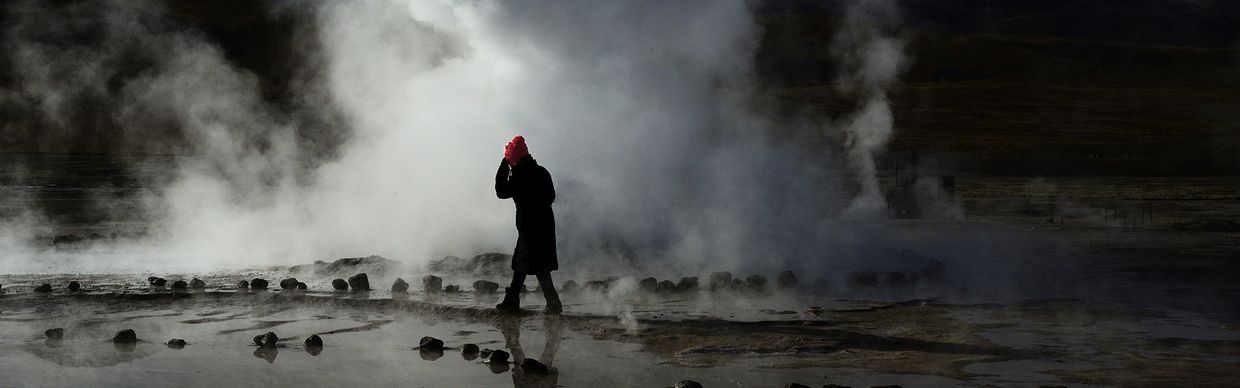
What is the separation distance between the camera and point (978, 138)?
65688 millimetres

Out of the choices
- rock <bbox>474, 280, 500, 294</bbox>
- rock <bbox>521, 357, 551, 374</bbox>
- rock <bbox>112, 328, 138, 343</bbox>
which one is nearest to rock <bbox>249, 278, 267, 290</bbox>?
rock <bbox>474, 280, 500, 294</bbox>

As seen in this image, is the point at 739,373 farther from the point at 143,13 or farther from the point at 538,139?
the point at 143,13

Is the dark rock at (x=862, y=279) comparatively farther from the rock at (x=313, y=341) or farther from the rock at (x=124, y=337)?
the rock at (x=124, y=337)

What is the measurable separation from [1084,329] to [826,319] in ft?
6.42

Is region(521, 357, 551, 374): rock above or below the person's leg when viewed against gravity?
below

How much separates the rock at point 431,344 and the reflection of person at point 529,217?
1.83 meters

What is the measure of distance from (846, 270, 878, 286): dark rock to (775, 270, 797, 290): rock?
690 mm

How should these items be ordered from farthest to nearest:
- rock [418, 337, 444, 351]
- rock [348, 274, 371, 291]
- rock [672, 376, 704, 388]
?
rock [348, 274, 371, 291]
rock [418, 337, 444, 351]
rock [672, 376, 704, 388]

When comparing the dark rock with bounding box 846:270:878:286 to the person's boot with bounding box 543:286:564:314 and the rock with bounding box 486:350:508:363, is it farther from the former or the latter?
the rock with bounding box 486:350:508:363

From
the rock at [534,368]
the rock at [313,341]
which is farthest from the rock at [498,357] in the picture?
the rock at [313,341]

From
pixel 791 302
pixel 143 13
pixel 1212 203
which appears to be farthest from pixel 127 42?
pixel 791 302

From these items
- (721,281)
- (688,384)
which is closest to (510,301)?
(721,281)

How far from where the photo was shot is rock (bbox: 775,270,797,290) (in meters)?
12.7

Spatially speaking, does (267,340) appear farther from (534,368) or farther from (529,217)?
(529,217)
